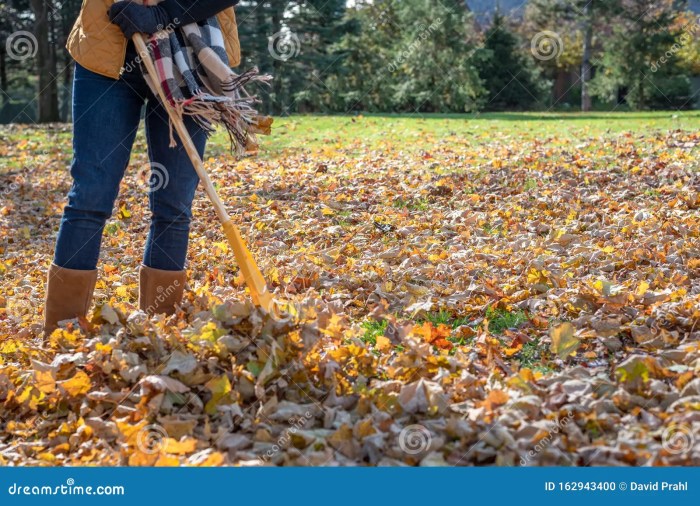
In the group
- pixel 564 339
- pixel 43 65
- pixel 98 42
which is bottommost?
pixel 564 339

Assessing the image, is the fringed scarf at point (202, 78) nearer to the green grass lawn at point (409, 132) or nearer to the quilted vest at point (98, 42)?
the quilted vest at point (98, 42)

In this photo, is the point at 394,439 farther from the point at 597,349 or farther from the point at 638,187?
the point at 638,187

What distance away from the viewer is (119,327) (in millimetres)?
2932

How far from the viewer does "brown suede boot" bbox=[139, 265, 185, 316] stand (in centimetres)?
318

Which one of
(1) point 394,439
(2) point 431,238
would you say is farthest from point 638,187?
(1) point 394,439

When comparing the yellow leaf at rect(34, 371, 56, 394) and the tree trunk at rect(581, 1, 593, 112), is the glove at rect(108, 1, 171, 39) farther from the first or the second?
the tree trunk at rect(581, 1, 593, 112)

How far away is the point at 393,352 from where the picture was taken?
290 centimetres

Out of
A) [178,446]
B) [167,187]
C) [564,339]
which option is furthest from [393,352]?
[167,187]

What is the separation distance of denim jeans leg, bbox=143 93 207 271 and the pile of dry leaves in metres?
0.29

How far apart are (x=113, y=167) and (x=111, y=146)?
0.08 m

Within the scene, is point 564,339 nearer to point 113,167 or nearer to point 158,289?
point 158,289

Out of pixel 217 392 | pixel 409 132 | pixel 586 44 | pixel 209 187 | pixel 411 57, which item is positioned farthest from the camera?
pixel 586 44

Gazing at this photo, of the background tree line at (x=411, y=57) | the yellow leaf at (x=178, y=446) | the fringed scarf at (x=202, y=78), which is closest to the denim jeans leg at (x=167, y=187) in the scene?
the fringed scarf at (x=202, y=78)

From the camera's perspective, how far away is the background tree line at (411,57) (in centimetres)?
2244
